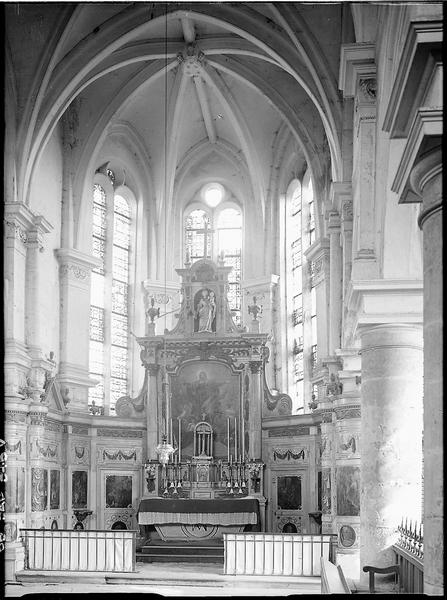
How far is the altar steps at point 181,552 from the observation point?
20469 millimetres

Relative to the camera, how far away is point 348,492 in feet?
65.2

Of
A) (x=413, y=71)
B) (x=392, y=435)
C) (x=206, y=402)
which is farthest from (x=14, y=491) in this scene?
(x=413, y=71)

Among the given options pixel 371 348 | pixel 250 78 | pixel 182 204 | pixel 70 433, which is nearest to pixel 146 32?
pixel 250 78

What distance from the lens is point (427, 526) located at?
7.03 metres

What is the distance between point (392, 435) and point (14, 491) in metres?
8.55

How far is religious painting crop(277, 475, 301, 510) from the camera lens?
23.4 meters

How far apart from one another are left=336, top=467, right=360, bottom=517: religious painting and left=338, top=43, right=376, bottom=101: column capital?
27.5 ft

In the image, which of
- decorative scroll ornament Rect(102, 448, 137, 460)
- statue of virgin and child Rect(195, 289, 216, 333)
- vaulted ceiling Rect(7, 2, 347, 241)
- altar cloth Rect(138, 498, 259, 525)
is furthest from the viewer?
statue of virgin and child Rect(195, 289, 216, 333)

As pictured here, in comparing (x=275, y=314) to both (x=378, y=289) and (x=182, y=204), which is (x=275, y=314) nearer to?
(x=182, y=204)

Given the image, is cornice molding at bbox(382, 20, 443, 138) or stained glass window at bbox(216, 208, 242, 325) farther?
stained glass window at bbox(216, 208, 242, 325)

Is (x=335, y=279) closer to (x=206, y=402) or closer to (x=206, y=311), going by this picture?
(x=206, y=311)

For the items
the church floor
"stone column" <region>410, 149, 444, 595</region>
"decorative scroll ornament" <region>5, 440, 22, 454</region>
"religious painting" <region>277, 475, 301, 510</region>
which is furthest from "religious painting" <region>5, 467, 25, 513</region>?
"stone column" <region>410, 149, 444, 595</region>

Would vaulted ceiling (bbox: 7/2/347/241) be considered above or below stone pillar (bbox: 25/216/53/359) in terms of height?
above

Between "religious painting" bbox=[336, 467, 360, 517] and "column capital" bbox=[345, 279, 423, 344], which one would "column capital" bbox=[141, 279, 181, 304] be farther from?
"column capital" bbox=[345, 279, 423, 344]
